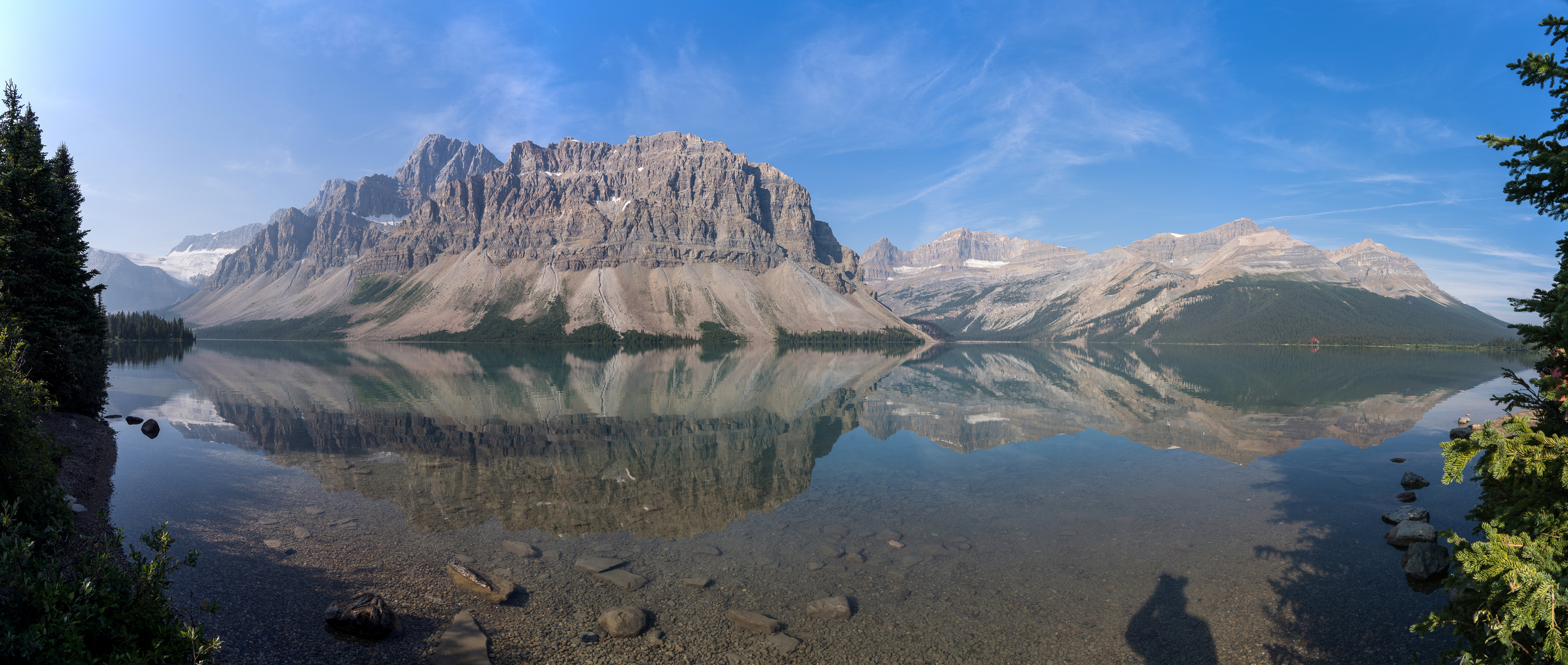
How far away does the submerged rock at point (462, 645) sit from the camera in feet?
44.1

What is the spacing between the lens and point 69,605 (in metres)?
9.38

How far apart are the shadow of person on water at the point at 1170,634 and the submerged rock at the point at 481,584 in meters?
16.8

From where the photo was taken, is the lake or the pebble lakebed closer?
the pebble lakebed

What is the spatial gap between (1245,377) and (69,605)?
131212mm

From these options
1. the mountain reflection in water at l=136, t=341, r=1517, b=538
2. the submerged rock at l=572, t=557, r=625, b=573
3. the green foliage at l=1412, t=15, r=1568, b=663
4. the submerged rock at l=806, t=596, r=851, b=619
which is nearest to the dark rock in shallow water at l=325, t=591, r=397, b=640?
the submerged rock at l=572, t=557, r=625, b=573

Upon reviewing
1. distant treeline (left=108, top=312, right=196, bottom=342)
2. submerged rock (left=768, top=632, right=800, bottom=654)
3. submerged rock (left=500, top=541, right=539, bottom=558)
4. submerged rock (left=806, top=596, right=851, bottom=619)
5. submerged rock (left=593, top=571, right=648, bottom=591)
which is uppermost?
distant treeline (left=108, top=312, right=196, bottom=342)

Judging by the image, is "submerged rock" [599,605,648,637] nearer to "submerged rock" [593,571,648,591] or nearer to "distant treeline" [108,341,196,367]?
"submerged rock" [593,571,648,591]

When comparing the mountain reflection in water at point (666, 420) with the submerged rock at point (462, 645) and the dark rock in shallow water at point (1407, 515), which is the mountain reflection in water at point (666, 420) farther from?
the dark rock in shallow water at point (1407, 515)

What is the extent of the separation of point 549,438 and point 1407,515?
45210mm

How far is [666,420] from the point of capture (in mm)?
52125

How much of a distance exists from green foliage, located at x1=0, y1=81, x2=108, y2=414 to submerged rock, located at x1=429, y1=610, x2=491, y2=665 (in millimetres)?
35403

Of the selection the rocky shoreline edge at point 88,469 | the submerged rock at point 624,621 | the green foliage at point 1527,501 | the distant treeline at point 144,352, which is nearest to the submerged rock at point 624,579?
the submerged rock at point 624,621

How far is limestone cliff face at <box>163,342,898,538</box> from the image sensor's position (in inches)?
1030

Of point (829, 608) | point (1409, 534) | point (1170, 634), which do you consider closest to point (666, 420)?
point (829, 608)
